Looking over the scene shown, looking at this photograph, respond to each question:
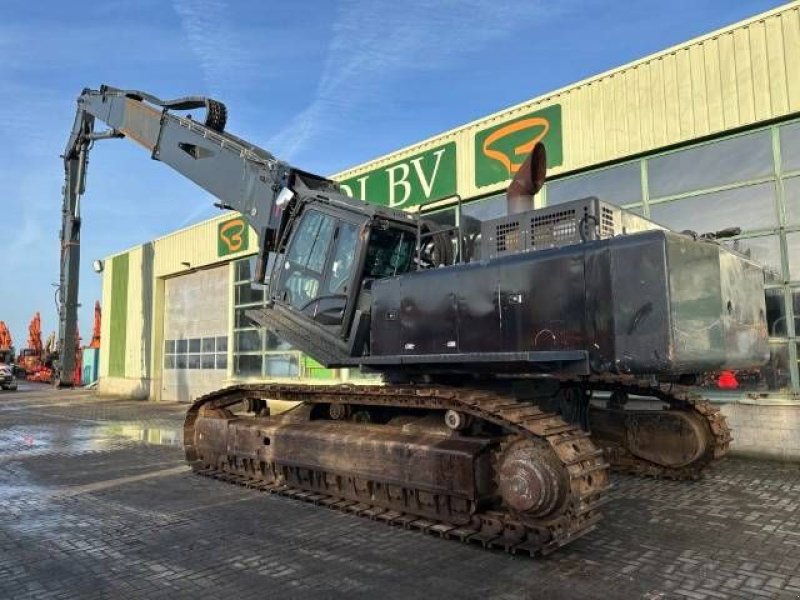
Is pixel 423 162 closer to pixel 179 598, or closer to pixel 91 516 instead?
pixel 91 516

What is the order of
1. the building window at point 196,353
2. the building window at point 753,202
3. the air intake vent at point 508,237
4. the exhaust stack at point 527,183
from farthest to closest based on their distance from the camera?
1. the building window at point 196,353
2. the building window at point 753,202
3. the exhaust stack at point 527,183
4. the air intake vent at point 508,237

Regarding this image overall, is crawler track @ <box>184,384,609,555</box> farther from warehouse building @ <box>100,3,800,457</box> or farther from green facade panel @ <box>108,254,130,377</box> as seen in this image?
green facade panel @ <box>108,254,130,377</box>

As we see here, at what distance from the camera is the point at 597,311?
4566 millimetres

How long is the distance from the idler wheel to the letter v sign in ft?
30.0

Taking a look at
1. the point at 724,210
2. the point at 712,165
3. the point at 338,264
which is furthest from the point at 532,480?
the point at 712,165

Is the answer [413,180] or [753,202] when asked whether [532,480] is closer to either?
[753,202]

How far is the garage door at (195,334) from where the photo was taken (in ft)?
67.8

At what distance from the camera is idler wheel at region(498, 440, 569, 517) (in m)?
4.60

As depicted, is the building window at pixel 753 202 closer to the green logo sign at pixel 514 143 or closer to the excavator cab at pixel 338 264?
the green logo sign at pixel 514 143

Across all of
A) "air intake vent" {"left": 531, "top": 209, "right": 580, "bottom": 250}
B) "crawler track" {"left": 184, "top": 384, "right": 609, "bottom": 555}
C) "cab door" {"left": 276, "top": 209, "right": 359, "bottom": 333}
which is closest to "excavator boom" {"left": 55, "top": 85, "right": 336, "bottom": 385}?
"cab door" {"left": 276, "top": 209, "right": 359, "bottom": 333}

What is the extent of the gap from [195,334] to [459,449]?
1848 cm

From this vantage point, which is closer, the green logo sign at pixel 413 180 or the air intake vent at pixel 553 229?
the air intake vent at pixel 553 229

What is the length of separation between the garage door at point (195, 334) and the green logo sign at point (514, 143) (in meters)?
11.3

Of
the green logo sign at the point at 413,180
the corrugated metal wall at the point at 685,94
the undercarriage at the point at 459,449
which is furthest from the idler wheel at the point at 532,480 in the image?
the green logo sign at the point at 413,180
